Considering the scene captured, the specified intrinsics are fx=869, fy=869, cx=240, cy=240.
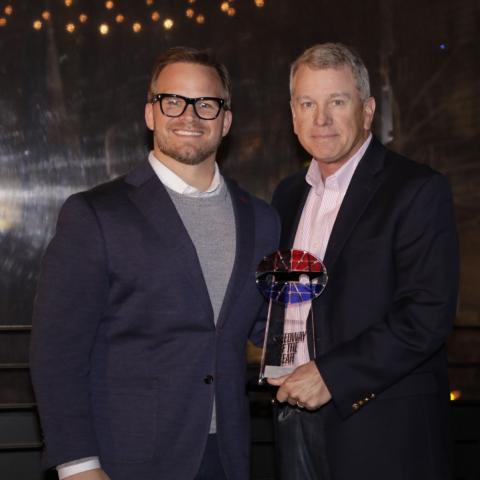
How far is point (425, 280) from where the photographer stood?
2314mm

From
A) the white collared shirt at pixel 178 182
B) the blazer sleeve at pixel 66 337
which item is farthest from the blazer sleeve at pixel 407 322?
the blazer sleeve at pixel 66 337

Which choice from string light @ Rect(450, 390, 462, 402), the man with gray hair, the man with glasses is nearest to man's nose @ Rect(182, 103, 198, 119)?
the man with glasses

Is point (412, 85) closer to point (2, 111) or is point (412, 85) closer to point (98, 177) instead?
point (98, 177)

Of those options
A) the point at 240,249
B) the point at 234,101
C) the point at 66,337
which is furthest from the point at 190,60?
the point at 234,101

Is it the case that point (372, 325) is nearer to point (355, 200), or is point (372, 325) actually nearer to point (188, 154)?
point (355, 200)

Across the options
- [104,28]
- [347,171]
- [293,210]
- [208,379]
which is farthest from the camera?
[104,28]

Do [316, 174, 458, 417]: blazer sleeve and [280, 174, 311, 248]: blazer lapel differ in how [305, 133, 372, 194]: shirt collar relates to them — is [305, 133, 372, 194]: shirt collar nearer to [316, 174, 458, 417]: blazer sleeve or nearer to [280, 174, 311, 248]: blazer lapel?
[280, 174, 311, 248]: blazer lapel

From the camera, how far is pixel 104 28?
433 centimetres

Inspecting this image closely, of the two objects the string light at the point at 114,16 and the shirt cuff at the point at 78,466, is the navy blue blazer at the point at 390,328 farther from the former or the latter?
the string light at the point at 114,16

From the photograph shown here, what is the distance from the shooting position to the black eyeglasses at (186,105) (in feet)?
7.79

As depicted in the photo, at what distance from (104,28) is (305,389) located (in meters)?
2.65

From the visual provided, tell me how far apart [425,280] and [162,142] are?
2.63ft

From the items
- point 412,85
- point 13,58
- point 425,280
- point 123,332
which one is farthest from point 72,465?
point 412,85

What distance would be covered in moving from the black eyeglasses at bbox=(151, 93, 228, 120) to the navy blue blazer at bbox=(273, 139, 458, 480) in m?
0.47
